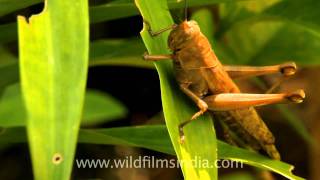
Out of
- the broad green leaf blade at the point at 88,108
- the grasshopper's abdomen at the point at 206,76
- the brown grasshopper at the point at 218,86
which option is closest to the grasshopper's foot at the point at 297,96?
the brown grasshopper at the point at 218,86

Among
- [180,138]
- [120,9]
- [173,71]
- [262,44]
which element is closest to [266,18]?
[262,44]

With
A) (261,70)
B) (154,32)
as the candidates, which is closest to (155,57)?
(154,32)

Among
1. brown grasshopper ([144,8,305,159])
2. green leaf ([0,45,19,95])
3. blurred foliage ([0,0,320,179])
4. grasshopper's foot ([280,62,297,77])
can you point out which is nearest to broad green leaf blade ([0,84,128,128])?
blurred foliage ([0,0,320,179])

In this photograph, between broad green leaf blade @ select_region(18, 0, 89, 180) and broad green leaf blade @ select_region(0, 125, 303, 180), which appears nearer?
broad green leaf blade @ select_region(18, 0, 89, 180)

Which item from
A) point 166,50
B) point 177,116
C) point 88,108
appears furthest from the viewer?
point 88,108

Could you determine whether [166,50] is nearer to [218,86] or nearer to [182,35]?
[182,35]

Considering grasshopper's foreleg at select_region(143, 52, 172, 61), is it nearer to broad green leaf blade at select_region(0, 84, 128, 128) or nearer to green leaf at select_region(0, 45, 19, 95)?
green leaf at select_region(0, 45, 19, 95)

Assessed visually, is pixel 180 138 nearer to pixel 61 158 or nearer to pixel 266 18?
pixel 61 158
